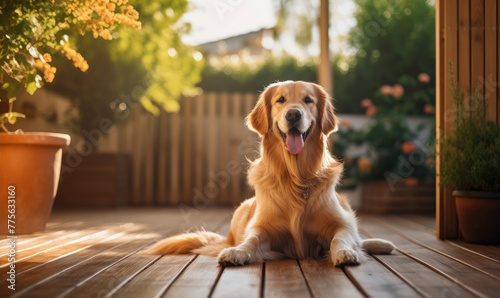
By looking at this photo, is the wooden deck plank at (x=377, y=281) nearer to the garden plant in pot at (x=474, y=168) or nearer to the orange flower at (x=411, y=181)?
the garden plant in pot at (x=474, y=168)

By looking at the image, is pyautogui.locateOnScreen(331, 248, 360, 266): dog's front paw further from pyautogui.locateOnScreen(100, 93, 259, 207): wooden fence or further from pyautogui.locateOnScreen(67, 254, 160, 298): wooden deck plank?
pyautogui.locateOnScreen(100, 93, 259, 207): wooden fence

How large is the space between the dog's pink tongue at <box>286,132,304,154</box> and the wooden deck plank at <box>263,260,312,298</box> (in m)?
0.62

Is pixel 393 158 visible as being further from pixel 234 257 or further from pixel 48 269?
pixel 48 269

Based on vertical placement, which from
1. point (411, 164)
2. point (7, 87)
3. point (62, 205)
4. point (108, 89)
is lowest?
point (62, 205)

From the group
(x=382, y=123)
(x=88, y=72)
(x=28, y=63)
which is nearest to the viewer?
(x=28, y=63)

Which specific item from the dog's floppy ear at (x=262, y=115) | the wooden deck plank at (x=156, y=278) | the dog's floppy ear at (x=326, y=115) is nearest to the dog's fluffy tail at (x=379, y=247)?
the dog's floppy ear at (x=326, y=115)

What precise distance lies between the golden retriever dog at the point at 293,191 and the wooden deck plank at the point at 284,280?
169mm

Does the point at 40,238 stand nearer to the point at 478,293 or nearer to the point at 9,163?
the point at 9,163

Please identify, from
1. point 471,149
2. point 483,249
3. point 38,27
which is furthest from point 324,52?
point 38,27

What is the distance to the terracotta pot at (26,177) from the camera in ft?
11.3

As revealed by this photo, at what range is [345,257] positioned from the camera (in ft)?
7.79

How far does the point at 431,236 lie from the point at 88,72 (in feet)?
14.5

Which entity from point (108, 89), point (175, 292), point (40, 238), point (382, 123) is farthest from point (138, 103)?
point (175, 292)

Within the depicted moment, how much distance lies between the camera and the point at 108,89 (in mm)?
6332
